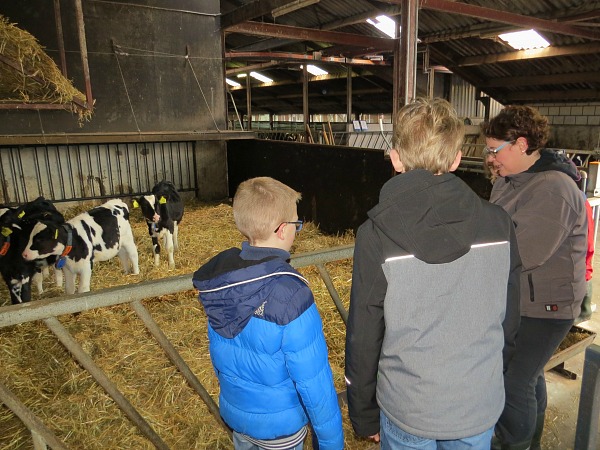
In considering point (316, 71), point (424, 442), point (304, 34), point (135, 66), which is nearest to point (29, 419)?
point (424, 442)

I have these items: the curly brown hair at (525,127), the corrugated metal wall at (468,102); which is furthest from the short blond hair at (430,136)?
the corrugated metal wall at (468,102)

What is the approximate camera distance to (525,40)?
11.9 metres

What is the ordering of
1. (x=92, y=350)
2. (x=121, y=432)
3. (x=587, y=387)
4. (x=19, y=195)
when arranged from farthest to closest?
(x=19, y=195), (x=92, y=350), (x=121, y=432), (x=587, y=387)

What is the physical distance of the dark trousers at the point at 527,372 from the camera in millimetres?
1874

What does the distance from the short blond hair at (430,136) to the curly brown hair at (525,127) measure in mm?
861

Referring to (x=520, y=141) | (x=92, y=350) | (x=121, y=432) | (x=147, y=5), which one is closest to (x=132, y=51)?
(x=147, y=5)

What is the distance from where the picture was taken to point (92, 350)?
11.4ft

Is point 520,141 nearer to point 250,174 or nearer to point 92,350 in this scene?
point 92,350

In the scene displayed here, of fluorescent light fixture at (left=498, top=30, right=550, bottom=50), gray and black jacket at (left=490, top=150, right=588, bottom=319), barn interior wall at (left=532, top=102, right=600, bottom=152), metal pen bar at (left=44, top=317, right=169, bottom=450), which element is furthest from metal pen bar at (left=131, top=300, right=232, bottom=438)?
barn interior wall at (left=532, top=102, right=600, bottom=152)

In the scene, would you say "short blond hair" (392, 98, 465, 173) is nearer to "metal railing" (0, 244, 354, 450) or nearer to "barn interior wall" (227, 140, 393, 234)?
"metal railing" (0, 244, 354, 450)

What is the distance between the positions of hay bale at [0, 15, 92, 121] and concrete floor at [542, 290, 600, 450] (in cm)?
526

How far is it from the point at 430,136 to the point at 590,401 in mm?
1317

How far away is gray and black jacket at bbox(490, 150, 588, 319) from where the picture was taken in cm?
178

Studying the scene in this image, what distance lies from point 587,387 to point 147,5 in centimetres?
881
